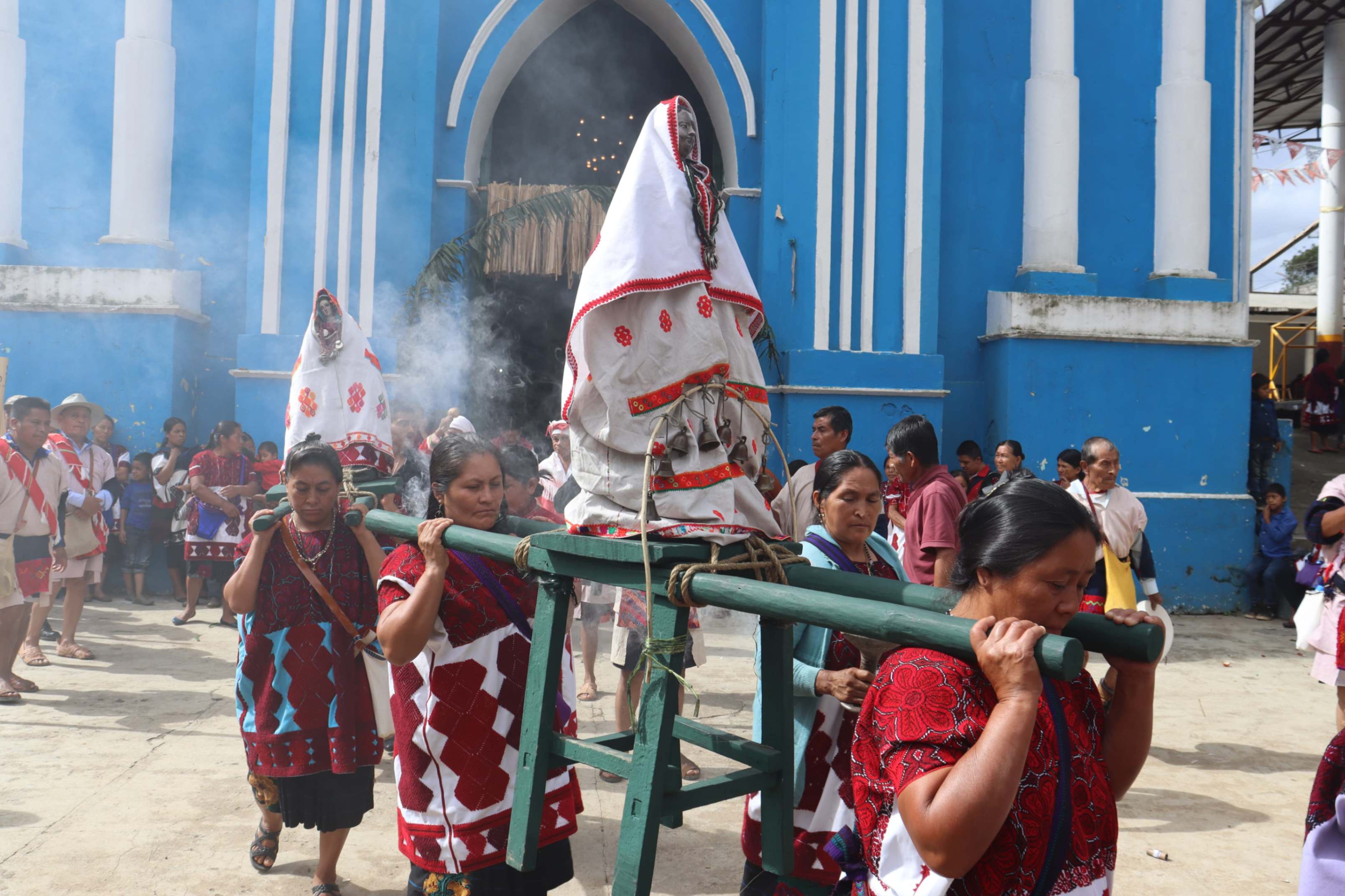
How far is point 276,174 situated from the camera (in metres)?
8.99

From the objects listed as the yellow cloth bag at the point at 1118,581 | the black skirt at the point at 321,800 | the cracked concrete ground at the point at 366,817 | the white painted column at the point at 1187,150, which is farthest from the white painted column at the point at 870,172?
the black skirt at the point at 321,800

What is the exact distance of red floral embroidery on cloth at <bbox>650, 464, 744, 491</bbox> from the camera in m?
2.10

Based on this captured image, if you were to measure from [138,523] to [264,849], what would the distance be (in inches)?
238

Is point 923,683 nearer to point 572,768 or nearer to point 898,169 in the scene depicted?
point 572,768

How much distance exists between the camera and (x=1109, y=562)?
5090 mm

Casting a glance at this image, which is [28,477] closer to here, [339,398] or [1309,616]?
[339,398]

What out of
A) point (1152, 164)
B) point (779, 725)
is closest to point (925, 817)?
point (779, 725)

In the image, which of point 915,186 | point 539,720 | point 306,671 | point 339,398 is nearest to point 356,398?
point 339,398

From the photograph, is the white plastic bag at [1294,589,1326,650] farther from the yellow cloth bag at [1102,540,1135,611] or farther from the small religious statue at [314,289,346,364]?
the small religious statue at [314,289,346,364]

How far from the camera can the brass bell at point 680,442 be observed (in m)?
2.13

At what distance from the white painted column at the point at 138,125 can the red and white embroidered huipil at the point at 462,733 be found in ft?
26.5

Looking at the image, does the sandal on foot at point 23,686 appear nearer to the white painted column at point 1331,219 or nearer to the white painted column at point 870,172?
the white painted column at point 870,172

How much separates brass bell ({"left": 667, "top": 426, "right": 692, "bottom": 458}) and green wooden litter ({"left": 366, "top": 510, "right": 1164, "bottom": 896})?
0.69 ft

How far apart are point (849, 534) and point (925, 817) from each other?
56.1 inches
